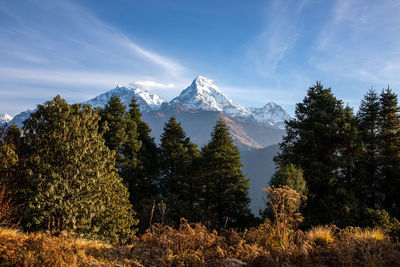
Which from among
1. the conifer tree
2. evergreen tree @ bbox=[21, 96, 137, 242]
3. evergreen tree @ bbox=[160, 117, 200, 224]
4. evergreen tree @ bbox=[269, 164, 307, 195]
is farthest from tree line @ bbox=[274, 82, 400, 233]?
the conifer tree

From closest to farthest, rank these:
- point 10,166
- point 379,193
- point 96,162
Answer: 1. point 10,166
2. point 96,162
3. point 379,193

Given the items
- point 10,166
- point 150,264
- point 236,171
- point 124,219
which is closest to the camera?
point 150,264

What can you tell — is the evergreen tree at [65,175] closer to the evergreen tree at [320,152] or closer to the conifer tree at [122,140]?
the conifer tree at [122,140]

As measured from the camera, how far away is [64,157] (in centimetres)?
829

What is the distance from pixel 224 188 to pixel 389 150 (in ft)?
51.1

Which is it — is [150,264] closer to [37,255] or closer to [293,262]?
[37,255]

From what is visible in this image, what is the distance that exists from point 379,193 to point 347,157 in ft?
13.2

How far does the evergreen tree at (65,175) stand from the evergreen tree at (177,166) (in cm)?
1452

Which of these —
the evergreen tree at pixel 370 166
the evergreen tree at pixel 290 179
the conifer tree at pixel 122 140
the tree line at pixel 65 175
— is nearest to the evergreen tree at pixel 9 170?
the tree line at pixel 65 175

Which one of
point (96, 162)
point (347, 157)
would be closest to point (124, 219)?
point (96, 162)

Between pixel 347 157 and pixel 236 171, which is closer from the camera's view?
pixel 347 157

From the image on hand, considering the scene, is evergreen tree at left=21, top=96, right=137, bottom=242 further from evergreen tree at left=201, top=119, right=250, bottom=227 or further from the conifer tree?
evergreen tree at left=201, top=119, right=250, bottom=227

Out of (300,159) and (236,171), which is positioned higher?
(300,159)

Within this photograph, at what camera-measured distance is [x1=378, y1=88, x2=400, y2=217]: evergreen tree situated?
694 inches
